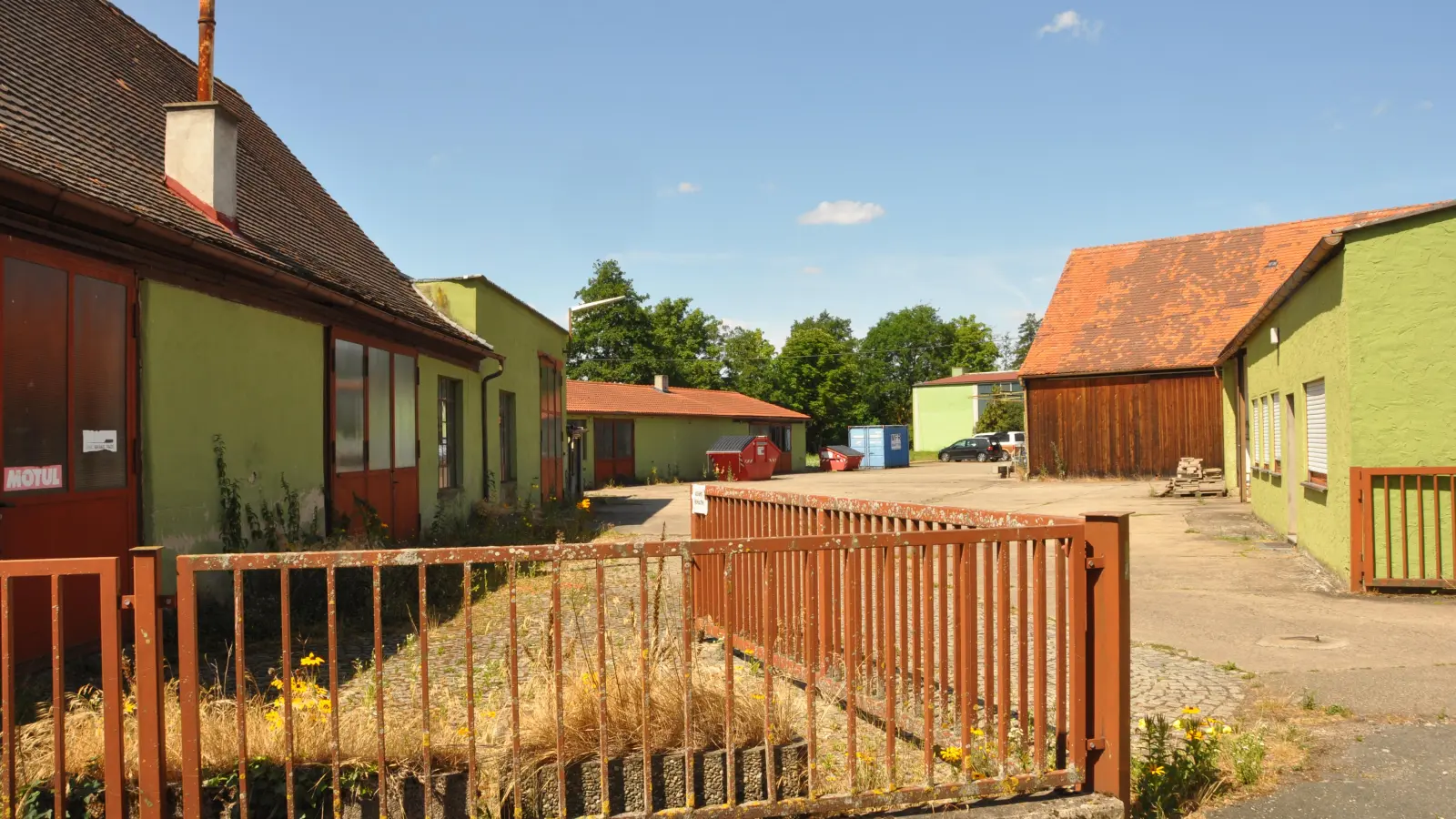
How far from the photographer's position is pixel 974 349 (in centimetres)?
9612

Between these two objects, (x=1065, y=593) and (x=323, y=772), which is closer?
(x=323, y=772)

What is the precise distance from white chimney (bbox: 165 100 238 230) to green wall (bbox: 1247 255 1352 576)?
425 inches

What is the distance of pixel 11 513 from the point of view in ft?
19.4

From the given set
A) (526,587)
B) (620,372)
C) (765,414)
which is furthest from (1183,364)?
(620,372)

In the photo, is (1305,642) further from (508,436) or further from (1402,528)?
(508,436)

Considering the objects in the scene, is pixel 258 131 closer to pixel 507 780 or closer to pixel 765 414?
pixel 507 780

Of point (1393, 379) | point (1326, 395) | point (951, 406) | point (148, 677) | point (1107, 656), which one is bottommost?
point (1107, 656)

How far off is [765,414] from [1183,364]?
20.4 m

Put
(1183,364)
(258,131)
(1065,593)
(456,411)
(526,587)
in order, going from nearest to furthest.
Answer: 1. (1065,593)
2. (526,587)
3. (258,131)
4. (456,411)
5. (1183,364)

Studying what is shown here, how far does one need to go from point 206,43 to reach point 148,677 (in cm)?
965

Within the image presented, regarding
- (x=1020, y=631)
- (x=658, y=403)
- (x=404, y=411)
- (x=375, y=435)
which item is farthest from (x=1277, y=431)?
(x=658, y=403)

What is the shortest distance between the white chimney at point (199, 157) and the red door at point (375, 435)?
1974 millimetres

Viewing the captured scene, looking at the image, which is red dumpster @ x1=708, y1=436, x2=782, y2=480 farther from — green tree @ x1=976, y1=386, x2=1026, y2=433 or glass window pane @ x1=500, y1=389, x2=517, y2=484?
green tree @ x1=976, y1=386, x2=1026, y2=433

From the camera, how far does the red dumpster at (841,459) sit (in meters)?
47.8
